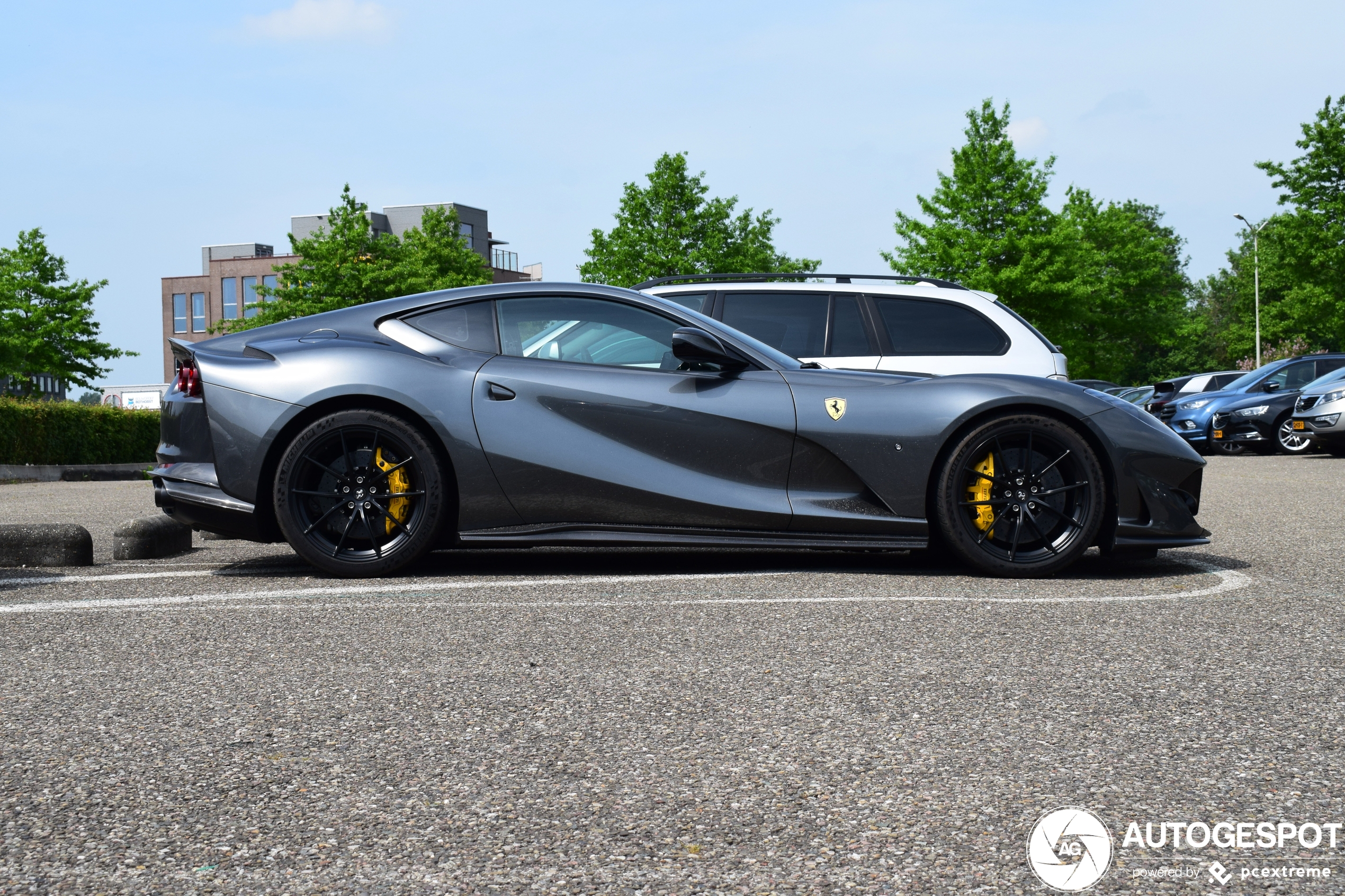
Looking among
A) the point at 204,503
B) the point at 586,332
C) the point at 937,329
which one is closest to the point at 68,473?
the point at 204,503

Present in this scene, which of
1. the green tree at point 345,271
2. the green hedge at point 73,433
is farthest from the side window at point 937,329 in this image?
the green tree at point 345,271

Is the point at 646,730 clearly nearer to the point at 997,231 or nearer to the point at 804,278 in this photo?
the point at 804,278

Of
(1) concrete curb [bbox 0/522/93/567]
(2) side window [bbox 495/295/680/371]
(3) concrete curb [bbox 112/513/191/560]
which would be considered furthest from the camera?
(3) concrete curb [bbox 112/513/191/560]

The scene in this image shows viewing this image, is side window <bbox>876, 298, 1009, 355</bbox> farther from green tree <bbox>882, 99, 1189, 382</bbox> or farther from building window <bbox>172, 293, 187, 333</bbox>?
building window <bbox>172, 293, 187, 333</bbox>

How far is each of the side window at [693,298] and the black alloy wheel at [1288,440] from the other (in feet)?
45.0

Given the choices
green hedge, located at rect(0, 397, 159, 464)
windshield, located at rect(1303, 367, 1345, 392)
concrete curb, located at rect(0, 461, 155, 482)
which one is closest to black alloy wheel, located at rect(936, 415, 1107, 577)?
windshield, located at rect(1303, 367, 1345, 392)

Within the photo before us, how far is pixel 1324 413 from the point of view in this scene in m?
17.7

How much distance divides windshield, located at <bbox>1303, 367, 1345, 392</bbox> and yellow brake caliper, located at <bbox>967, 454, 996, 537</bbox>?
1510cm

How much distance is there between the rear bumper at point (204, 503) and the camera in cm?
548

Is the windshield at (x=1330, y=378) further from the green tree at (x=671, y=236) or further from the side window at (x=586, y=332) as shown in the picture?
the green tree at (x=671, y=236)

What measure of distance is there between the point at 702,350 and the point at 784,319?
253cm

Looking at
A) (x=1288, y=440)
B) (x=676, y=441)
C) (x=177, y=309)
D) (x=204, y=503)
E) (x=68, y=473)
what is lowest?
(x=68, y=473)

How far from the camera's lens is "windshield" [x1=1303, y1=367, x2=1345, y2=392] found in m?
18.2

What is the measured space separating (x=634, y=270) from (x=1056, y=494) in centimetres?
3332
